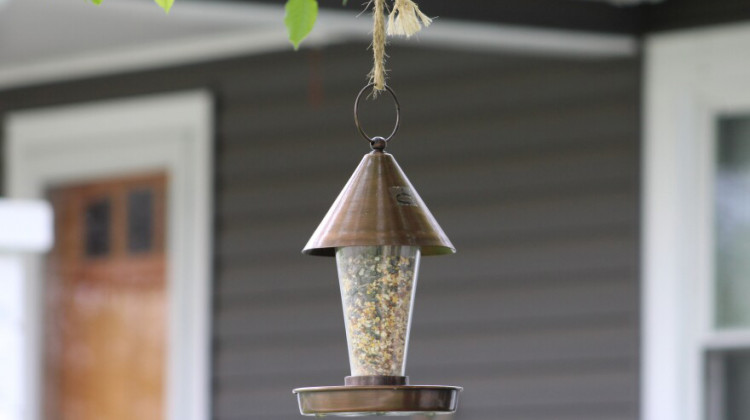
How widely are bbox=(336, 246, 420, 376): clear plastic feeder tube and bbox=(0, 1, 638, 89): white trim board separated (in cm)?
132

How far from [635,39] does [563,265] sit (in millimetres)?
843

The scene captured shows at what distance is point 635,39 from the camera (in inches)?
192

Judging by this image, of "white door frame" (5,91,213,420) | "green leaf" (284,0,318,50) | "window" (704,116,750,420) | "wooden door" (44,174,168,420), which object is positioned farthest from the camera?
"wooden door" (44,174,168,420)

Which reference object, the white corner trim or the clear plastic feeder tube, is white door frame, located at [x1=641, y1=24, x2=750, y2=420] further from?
the clear plastic feeder tube

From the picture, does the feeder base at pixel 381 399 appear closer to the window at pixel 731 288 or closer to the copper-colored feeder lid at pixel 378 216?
Result: the copper-colored feeder lid at pixel 378 216

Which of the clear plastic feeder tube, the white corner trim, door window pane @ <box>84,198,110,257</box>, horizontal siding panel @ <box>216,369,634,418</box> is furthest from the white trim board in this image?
the clear plastic feeder tube

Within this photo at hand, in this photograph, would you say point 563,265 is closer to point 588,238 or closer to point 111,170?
point 588,238

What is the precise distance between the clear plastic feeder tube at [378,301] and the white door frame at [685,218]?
111 inches

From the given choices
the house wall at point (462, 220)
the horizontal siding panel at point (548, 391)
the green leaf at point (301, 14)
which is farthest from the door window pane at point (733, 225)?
the green leaf at point (301, 14)

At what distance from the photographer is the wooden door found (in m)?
5.98

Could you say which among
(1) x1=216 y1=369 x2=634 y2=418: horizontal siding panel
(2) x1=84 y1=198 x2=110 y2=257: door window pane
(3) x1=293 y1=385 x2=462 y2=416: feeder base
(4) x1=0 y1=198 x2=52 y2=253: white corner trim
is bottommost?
(3) x1=293 y1=385 x2=462 y2=416: feeder base

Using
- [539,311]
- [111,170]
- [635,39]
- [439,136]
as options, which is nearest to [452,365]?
[539,311]

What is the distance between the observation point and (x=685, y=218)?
4.80m

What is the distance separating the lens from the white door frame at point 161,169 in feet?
18.6
